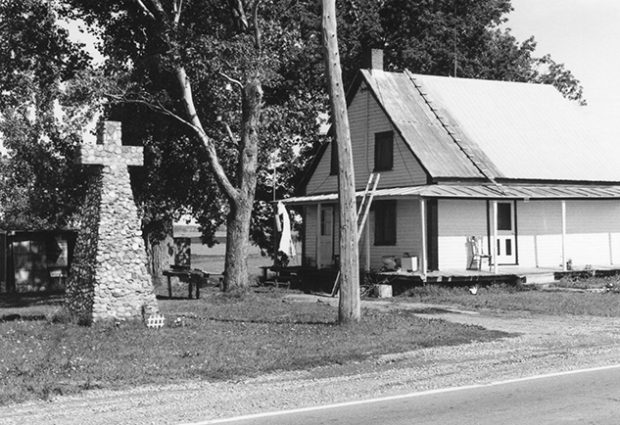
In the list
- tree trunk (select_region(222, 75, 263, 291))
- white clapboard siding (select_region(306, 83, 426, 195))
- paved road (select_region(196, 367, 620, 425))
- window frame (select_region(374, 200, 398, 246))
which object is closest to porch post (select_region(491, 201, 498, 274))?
white clapboard siding (select_region(306, 83, 426, 195))

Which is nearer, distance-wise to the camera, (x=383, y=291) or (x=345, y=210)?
(x=345, y=210)

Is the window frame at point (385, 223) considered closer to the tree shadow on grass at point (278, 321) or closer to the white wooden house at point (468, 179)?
the white wooden house at point (468, 179)

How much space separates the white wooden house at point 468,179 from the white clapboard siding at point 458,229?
0.12ft

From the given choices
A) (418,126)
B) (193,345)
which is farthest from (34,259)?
(193,345)

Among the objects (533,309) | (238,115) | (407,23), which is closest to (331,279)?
(238,115)

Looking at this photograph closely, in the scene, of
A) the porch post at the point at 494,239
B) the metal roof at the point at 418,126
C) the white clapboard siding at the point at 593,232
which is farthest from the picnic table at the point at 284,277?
the white clapboard siding at the point at 593,232

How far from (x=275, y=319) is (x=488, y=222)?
508 inches

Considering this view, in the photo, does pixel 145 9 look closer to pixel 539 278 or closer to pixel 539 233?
pixel 539 278

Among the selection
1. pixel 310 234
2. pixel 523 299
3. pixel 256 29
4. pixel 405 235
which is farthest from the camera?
pixel 310 234

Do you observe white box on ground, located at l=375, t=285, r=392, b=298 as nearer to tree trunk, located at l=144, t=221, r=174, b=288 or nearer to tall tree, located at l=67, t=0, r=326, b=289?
tall tree, located at l=67, t=0, r=326, b=289

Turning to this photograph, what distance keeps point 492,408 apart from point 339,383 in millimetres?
2443

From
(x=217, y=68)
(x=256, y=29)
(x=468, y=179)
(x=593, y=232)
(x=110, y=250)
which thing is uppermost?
(x=256, y=29)

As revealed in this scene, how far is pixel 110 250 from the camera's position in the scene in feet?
57.7

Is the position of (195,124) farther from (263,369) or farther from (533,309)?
(263,369)
